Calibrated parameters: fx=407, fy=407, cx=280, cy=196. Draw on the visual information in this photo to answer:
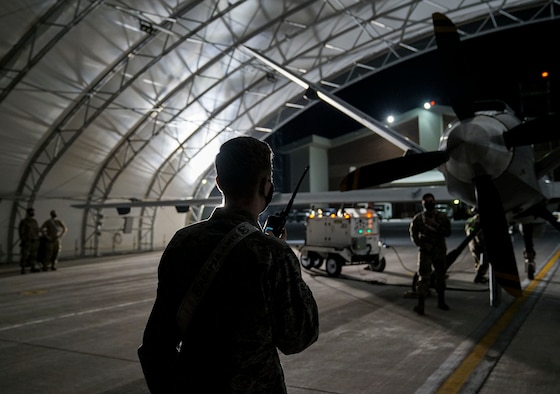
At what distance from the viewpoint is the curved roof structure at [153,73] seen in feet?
44.3

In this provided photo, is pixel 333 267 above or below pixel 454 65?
below

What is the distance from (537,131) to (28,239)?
14650 mm

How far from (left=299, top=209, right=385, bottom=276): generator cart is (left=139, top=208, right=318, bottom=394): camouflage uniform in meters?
10.4

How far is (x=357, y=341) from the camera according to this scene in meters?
5.61

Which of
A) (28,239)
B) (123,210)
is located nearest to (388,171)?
(28,239)

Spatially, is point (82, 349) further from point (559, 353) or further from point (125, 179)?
point (125, 179)

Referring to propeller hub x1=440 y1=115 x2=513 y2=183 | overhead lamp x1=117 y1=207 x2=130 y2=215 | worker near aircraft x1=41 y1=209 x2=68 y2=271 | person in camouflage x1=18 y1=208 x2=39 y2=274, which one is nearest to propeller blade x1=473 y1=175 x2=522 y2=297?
propeller hub x1=440 y1=115 x2=513 y2=183

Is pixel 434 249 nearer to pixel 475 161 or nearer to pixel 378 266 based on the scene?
pixel 475 161

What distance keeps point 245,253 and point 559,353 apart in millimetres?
5165

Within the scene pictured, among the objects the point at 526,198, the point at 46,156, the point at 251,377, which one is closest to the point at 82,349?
the point at 251,377

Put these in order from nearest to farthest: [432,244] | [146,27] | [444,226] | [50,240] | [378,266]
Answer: [432,244] < [444,226] < [378,266] < [146,27] < [50,240]

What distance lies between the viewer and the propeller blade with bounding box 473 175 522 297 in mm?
5988

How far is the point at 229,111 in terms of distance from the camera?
73.0ft

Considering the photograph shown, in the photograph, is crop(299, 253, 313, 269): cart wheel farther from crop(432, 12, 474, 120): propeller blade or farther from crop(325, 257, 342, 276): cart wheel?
crop(432, 12, 474, 120): propeller blade
